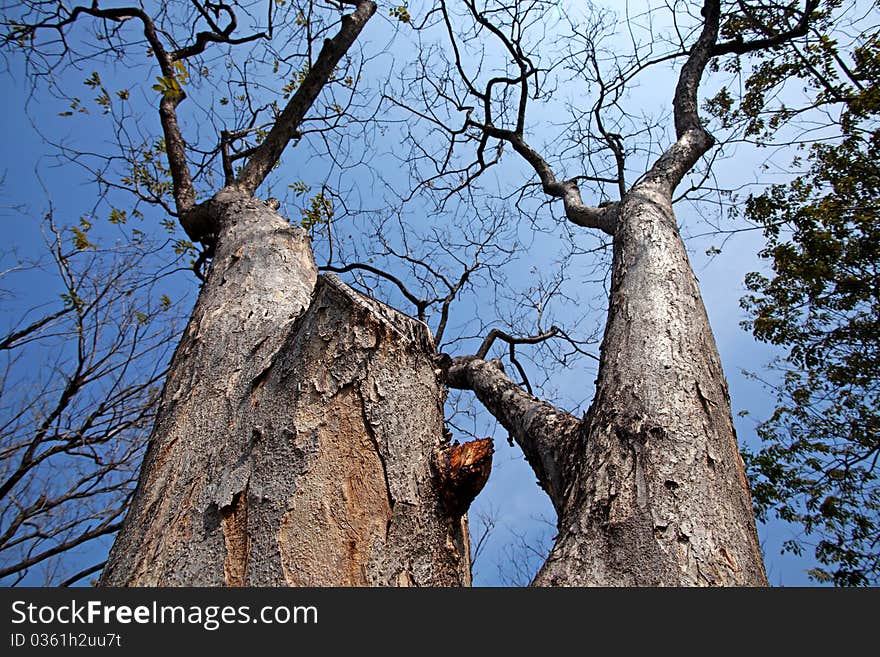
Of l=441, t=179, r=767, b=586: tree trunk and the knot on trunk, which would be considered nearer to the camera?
l=441, t=179, r=767, b=586: tree trunk

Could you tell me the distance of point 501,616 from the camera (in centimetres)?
101

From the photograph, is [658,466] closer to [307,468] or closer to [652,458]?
[652,458]

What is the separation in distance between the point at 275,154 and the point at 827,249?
4.92m

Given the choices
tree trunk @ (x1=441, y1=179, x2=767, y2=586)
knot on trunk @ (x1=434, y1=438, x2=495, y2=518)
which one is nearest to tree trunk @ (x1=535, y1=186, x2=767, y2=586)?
tree trunk @ (x1=441, y1=179, x2=767, y2=586)

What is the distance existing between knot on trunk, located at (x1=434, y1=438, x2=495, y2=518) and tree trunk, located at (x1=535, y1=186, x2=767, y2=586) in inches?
9.1

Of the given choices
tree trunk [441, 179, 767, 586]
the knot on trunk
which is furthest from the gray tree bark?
the knot on trunk

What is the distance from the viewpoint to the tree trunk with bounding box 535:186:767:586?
1.12m

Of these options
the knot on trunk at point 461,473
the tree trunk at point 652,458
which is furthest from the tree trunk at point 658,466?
the knot on trunk at point 461,473

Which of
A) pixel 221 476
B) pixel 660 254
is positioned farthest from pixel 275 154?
pixel 221 476

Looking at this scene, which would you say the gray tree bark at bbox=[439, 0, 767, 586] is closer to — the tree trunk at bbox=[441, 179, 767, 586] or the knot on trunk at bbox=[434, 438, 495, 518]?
the tree trunk at bbox=[441, 179, 767, 586]

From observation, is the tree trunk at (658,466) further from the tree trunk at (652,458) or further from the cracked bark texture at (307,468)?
the cracked bark texture at (307,468)

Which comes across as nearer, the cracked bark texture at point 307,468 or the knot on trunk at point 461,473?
the cracked bark texture at point 307,468

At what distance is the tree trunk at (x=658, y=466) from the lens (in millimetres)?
1118

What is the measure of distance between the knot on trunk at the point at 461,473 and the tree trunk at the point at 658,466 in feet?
0.76
